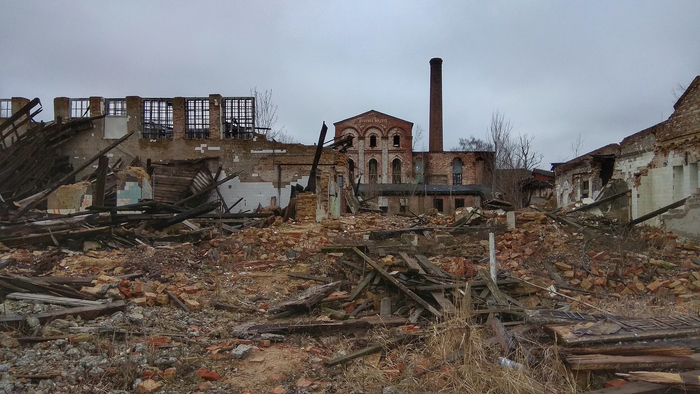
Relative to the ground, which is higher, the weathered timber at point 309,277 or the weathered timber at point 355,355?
the weathered timber at point 309,277

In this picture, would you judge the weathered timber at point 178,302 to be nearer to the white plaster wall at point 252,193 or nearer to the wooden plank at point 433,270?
the wooden plank at point 433,270

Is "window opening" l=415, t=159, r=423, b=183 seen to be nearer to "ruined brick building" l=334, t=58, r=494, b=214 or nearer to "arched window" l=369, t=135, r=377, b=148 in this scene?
"ruined brick building" l=334, t=58, r=494, b=214

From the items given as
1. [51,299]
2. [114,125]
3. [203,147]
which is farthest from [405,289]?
[114,125]

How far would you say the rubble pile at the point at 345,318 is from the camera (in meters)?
3.49

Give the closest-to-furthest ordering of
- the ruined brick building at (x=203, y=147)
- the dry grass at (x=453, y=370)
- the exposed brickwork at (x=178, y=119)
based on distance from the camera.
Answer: the dry grass at (x=453, y=370) → the ruined brick building at (x=203, y=147) → the exposed brickwork at (x=178, y=119)

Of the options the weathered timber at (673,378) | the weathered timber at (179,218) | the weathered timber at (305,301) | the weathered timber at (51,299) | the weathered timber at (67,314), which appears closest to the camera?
the weathered timber at (673,378)

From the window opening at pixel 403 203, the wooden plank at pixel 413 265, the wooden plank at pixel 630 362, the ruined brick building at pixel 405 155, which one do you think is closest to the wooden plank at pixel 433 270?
the wooden plank at pixel 413 265

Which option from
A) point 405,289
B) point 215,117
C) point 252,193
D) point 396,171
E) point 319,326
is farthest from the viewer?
point 396,171

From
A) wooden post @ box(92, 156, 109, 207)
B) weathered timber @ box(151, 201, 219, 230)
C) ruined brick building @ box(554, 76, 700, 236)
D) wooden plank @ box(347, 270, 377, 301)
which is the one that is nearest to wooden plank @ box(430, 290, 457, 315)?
wooden plank @ box(347, 270, 377, 301)

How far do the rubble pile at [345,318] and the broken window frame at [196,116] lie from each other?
10057 millimetres

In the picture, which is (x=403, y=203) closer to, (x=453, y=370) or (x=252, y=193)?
(x=252, y=193)

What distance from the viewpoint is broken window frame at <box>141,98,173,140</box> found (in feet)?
62.7

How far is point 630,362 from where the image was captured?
3152mm

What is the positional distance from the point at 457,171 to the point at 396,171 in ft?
20.0
